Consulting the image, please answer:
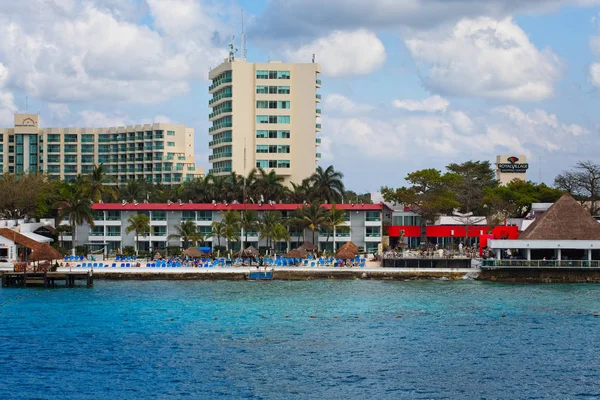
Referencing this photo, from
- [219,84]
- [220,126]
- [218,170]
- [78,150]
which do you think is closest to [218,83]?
[219,84]

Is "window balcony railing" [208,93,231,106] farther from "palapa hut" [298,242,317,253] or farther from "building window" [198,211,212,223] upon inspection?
"palapa hut" [298,242,317,253]

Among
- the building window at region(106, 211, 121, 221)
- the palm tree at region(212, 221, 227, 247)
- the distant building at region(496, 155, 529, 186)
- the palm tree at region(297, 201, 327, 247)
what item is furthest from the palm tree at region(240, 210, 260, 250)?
the distant building at region(496, 155, 529, 186)

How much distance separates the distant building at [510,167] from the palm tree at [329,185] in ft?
186

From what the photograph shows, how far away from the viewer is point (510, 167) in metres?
150

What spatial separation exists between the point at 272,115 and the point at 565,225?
156 feet

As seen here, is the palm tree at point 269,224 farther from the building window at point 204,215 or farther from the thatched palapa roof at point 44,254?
the thatched palapa roof at point 44,254

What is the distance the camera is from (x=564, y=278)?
2960 inches

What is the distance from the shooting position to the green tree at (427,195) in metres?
102

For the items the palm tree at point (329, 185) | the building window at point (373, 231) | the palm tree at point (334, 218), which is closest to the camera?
the palm tree at point (334, 218)

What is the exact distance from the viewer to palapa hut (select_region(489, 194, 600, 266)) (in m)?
75.9

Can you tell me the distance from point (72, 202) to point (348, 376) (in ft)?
184

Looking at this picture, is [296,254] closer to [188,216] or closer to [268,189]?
[188,216]

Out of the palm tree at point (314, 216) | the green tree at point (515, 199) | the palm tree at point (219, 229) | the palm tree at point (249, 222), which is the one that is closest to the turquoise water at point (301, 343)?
the palm tree at point (219, 229)

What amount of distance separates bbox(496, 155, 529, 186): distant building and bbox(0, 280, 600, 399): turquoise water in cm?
8293
